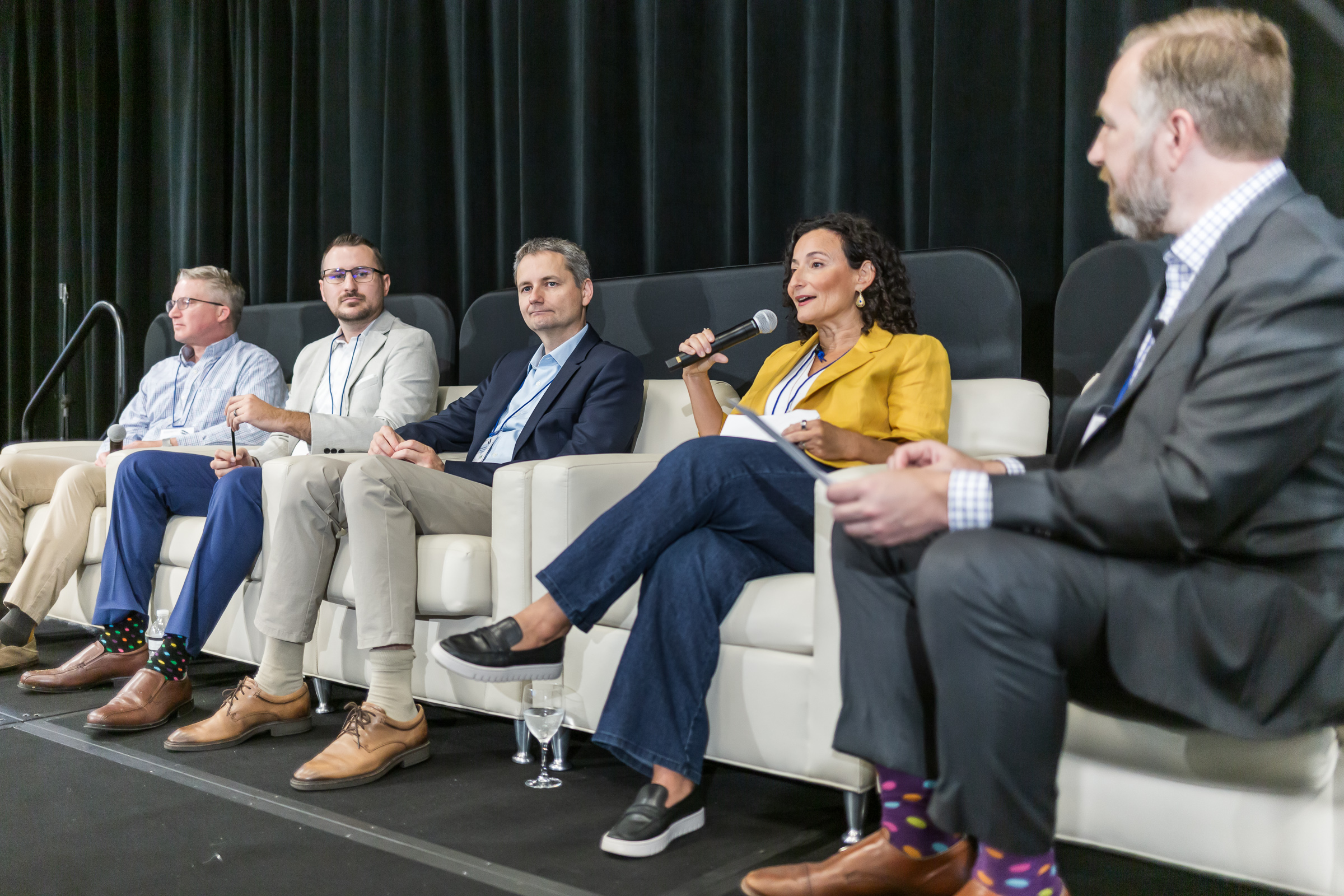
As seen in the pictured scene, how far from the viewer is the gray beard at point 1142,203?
3.87 ft

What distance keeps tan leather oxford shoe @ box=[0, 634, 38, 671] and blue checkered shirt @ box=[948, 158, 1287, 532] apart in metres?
2.61

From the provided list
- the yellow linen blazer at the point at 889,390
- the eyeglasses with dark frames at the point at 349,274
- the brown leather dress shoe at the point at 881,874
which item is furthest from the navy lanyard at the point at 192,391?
the brown leather dress shoe at the point at 881,874

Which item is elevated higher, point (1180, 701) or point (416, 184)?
point (416, 184)

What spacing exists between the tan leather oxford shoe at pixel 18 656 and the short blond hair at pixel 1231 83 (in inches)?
113

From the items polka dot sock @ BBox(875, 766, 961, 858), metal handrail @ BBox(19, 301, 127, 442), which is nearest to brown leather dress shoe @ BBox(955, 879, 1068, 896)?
polka dot sock @ BBox(875, 766, 961, 858)

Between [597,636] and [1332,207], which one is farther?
[1332,207]

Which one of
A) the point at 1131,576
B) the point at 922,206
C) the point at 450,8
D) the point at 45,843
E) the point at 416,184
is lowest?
the point at 45,843

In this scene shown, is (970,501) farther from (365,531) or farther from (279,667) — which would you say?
(279,667)

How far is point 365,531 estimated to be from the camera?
199cm

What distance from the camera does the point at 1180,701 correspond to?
3.41 feet

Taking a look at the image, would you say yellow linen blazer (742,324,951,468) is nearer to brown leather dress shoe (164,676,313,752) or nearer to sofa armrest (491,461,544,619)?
sofa armrest (491,461,544,619)

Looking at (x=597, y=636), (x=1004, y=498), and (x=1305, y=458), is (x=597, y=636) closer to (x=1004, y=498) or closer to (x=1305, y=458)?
(x=1004, y=498)

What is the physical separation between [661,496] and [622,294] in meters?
1.31

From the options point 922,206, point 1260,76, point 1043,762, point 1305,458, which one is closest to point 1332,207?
point 922,206
